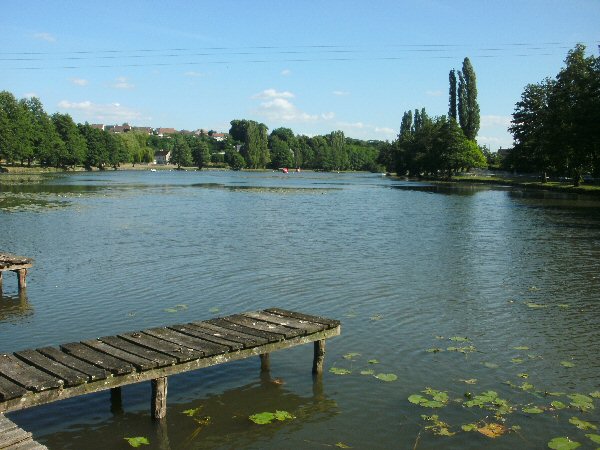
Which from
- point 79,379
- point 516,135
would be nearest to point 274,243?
point 79,379

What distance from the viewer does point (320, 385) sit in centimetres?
984

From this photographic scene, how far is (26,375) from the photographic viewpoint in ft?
24.9

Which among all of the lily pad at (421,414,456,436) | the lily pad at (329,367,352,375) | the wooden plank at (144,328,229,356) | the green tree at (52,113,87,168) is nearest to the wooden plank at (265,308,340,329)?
the lily pad at (329,367,352,375)

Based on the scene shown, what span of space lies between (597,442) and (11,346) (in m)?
10.0

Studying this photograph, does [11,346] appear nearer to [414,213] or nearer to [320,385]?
[320,385]

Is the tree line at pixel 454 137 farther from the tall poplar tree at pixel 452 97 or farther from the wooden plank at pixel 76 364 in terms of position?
the wooden plank at pixel 76 364

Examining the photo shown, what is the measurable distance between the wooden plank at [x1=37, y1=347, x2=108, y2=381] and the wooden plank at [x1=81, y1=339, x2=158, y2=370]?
428 millimetres

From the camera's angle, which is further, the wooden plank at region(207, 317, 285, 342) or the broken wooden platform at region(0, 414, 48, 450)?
the wooden plank at region(207, 317, 285, 342)

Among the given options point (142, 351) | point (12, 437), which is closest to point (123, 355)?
point (142, 351)

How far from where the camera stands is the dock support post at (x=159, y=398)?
8227 millimetres

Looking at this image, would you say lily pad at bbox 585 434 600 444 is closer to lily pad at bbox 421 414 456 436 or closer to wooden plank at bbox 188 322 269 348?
lily pad at bbox 421 414 456 436

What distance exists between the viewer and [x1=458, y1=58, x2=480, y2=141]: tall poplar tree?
388 ft

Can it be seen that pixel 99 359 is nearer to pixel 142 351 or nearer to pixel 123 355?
pixel 123 355

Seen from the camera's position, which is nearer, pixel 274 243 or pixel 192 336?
pixel 192 336
